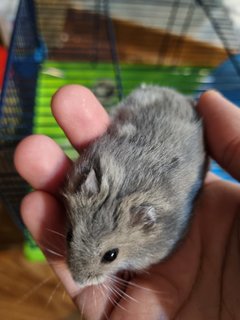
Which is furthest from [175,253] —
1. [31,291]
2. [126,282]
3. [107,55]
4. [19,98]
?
[107,55]

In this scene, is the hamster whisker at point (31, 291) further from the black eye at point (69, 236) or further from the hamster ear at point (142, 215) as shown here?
the hamster ear at point (142, 215)

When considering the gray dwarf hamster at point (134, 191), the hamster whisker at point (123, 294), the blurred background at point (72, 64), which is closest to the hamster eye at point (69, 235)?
the gray dwarf hamster at point (134, 191)

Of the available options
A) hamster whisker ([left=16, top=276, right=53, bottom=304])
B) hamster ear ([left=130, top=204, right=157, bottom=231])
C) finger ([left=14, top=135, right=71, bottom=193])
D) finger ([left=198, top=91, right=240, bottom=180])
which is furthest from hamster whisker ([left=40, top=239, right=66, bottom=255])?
finger ([left=198, top=91, right=240, bottom=180])

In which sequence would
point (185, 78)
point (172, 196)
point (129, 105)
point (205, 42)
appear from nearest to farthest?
point (172, 196), point (129, 105), point (185, 78), point (205, 42)

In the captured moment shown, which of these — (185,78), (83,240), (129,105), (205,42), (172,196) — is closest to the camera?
(83,240)

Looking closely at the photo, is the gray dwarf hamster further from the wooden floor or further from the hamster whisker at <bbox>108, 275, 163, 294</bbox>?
the wooden floor

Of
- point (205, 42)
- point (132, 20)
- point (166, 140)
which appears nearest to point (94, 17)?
point (132, 20)

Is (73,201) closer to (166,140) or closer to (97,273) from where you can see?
(97,273)
